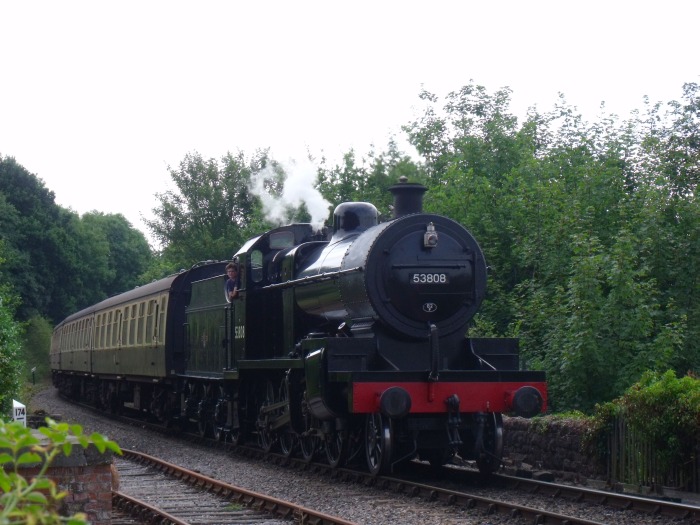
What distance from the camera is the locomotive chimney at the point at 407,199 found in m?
12.1

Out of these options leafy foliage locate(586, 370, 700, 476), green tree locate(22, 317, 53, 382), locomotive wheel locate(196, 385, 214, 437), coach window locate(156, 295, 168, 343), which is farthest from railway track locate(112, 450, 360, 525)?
green tree locate(22, 317, 53, 382)

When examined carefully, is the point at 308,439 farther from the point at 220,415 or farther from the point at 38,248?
the point at 38,248

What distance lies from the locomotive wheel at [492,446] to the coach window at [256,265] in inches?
185

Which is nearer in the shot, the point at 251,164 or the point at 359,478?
the point at 359,478

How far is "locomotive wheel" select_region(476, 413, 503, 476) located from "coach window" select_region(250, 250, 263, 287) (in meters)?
4.71

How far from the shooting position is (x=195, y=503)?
10461mm

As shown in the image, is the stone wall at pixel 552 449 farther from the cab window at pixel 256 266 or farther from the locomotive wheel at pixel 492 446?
the cab window at pixel 256 266

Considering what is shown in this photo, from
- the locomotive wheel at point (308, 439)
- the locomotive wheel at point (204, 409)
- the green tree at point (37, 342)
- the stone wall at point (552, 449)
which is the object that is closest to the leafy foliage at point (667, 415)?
the stone wall at point (552, 449)

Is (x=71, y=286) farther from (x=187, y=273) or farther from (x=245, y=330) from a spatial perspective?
(x=245, y=330)

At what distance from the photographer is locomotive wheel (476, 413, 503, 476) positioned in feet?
36.9

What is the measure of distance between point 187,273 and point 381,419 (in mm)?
9243

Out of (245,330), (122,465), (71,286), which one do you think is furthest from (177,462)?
(71,286)

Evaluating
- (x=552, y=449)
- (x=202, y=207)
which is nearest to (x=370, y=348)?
(x=552, y=449)

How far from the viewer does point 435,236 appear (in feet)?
37.7
